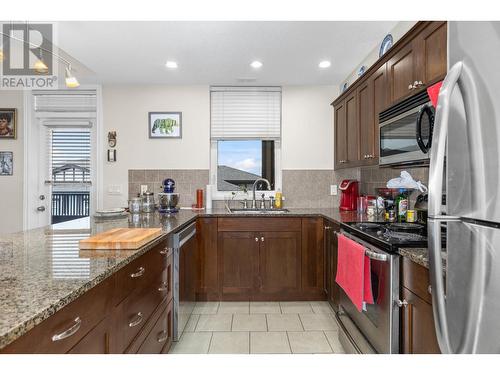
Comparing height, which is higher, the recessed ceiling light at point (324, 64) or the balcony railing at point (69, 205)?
the recessed ceiling light at point (324, 64)

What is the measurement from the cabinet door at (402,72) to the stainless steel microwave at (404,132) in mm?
124

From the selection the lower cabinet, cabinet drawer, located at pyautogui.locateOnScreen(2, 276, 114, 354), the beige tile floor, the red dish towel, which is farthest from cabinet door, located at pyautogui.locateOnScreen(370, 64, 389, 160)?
cabinet drawer, located at pyautogui.locateOnScreen(2, 276, 114, 354)

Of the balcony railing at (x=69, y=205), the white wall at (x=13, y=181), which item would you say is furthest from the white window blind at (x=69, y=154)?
the white wall at (x=13, y=181)

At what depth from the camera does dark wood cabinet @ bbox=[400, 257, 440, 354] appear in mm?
1208

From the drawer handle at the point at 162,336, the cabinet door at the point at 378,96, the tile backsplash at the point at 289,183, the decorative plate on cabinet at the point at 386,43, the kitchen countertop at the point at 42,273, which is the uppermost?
the decorative plate on cabinet at the point at 386,43

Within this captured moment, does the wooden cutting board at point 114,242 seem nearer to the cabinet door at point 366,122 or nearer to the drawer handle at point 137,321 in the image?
the drawer handle at point 137,321

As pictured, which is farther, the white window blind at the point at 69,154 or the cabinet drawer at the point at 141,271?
the white window blind at the point at 69,154

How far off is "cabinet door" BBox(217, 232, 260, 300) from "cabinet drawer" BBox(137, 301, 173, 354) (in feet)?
3.25

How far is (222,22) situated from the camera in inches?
89.1

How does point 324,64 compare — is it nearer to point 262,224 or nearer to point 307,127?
point 307,127

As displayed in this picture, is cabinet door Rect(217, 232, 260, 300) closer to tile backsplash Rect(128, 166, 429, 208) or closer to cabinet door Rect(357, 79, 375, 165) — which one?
tile backsplash Rect(128, 166, 429, 208)

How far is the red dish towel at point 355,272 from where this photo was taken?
1.68 meters
